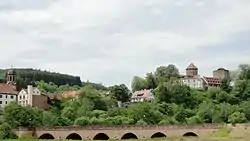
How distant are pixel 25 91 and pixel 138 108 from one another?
43.5 metres

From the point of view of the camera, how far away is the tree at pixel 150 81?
607 ft

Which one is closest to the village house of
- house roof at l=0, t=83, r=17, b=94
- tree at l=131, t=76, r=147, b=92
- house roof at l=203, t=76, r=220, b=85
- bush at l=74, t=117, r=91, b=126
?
house roof at l=0, t=83, r=17, b=94

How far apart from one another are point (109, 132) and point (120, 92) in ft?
209

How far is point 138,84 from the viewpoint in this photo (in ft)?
634

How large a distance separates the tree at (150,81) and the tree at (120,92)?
2379 centimetres

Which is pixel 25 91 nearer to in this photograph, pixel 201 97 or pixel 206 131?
pixel 201 97

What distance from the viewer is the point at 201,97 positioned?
151625mm

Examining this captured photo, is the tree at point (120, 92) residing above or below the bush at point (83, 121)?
above

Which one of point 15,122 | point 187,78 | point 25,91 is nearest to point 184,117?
point 15,122

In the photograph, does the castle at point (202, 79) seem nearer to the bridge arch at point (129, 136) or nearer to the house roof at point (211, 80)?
the house roof at point (211, 80)

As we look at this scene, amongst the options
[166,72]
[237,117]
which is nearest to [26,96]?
[166,72]

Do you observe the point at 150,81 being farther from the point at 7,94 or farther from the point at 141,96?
the point at 7,94

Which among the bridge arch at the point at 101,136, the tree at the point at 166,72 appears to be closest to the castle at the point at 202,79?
the tree at the point at 166,72

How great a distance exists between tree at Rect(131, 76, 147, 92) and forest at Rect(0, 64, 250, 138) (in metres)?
15.8
